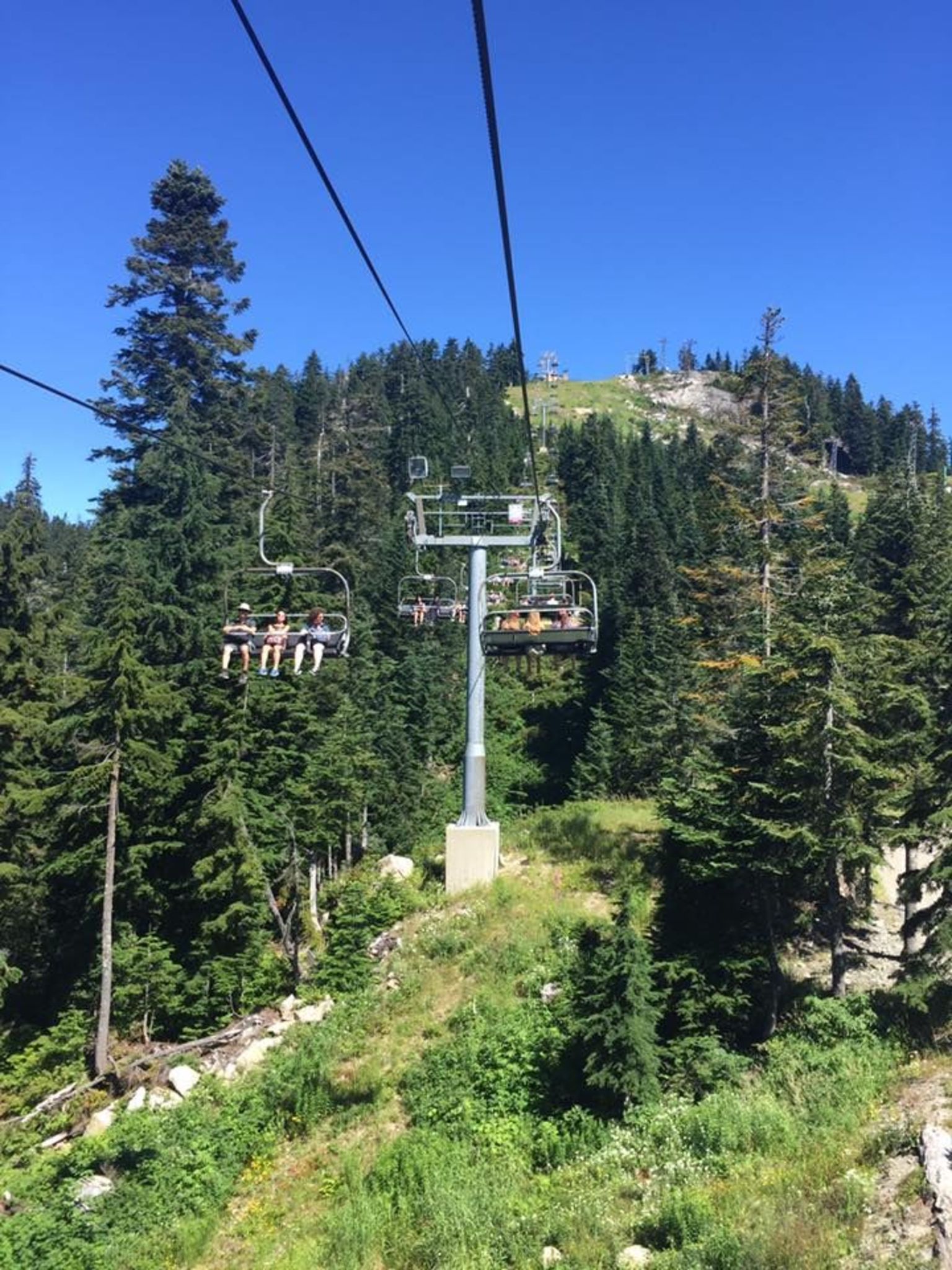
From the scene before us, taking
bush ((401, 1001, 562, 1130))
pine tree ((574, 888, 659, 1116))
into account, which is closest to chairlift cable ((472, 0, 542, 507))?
pine tree ((574, 888, 659, 1116))

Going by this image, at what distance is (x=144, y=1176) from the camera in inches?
574

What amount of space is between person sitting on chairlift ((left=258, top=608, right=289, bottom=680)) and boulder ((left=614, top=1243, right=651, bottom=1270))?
35.3 ft

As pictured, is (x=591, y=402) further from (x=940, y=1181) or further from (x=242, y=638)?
(x=940, y=1181)

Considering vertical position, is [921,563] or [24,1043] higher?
[921,563]

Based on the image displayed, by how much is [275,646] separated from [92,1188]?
385 inches

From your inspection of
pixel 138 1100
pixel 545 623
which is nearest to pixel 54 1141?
pixel 138 1100

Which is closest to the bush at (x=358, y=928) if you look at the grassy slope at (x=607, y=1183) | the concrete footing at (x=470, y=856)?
the concrete footing at (x=470, y=856)

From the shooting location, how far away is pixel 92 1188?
14625 mm

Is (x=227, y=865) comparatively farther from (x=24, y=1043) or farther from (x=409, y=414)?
(x=409, y=414)

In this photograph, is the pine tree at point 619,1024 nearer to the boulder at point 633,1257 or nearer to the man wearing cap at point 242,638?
the boulder at point 633,1257

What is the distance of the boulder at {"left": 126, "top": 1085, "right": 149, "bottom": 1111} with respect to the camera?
1850 cm

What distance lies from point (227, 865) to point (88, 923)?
16.6ft

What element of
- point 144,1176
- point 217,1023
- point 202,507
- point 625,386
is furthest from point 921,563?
point 625,386

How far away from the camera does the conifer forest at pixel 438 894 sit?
33.8ft
